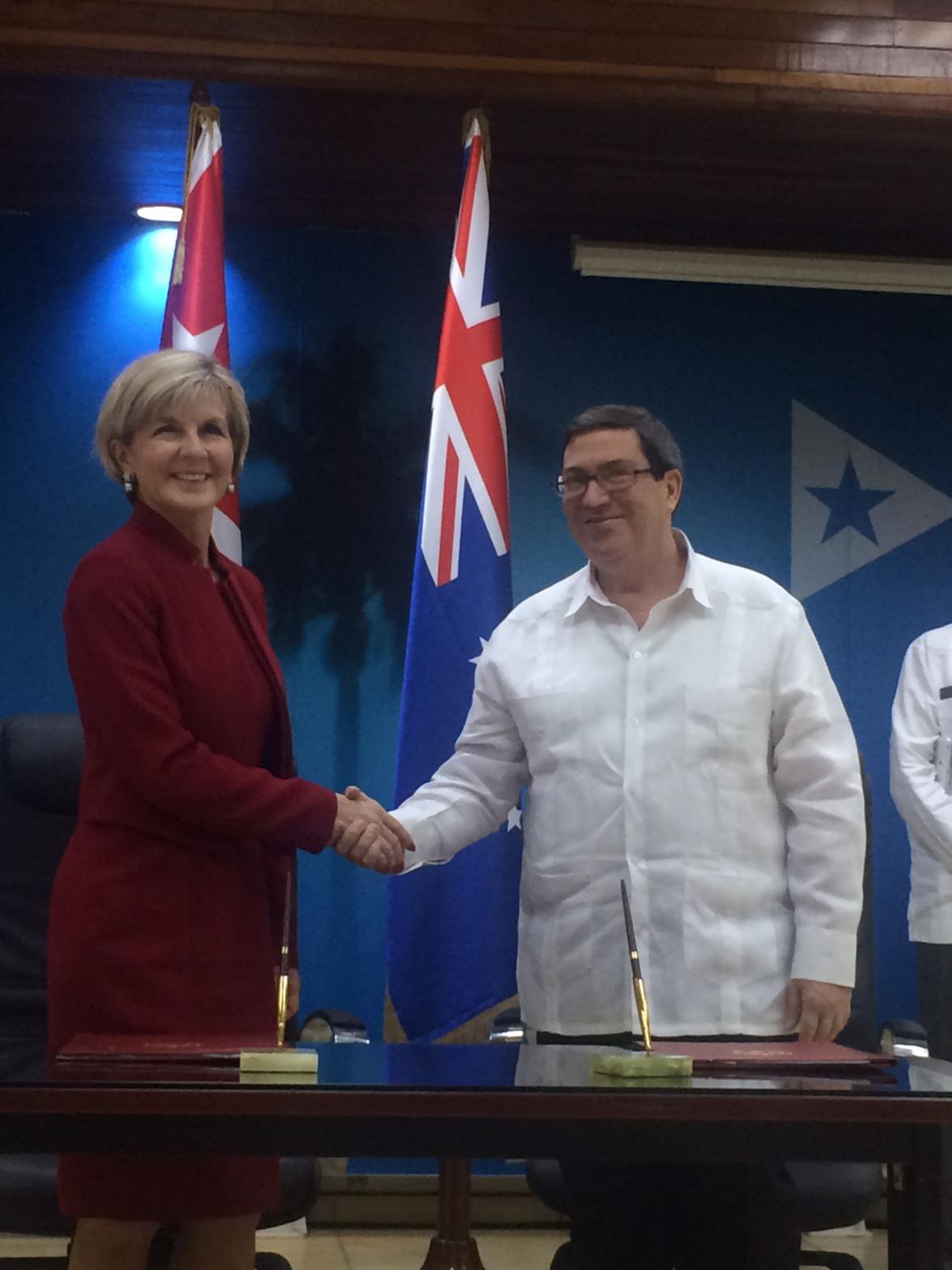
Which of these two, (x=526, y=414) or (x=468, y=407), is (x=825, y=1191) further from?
(x=526, y=414)

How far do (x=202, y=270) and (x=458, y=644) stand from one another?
105 cm

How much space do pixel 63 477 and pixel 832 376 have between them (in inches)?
93.7

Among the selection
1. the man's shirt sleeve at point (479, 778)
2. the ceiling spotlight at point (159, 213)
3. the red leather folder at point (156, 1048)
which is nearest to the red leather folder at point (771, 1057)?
the red leather folder at point (156, 1048)

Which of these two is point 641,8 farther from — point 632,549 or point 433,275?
point 632,549

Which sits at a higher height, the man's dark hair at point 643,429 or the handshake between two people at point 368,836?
the man's dark hair at point 643,429

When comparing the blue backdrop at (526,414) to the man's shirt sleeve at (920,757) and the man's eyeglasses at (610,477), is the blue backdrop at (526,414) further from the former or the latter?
the man's eyeglasses at (610,477)

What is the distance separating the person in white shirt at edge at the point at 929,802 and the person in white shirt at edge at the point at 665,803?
1.96m

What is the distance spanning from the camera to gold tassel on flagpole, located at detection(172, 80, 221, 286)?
367cm

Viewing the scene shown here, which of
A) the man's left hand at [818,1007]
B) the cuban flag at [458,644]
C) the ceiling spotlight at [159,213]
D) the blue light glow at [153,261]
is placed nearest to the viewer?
the man's left hand at [818,1007]

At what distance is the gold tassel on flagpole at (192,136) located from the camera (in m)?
3.67

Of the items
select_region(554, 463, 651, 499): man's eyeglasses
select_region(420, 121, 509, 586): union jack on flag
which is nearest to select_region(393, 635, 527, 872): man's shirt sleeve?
select_region(554, 463, 651, 499): man's eyeglasses

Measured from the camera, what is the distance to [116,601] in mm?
1904

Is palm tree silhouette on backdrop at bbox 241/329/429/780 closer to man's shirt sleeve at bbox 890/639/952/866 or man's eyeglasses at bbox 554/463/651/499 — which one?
man's shirt sleeve at bbox 890/639/952/866

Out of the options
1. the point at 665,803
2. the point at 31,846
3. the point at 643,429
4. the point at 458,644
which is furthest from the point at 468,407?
the point at 665,803
